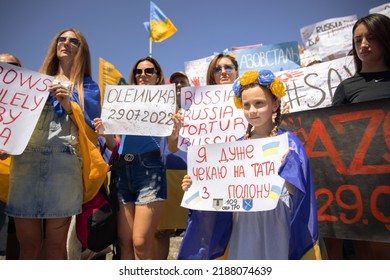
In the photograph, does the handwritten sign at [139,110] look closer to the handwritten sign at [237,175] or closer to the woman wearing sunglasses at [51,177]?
the woman wearing sunglasses at [51,177]

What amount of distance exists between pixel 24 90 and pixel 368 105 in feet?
9.03

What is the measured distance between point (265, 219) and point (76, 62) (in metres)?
2.07

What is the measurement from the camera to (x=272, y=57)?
6352mm

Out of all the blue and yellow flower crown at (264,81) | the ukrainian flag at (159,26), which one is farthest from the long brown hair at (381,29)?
the ukrainian flag at (159,26)

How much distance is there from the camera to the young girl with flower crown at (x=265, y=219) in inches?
82.3

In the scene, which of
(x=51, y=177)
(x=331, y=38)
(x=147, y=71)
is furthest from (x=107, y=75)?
(x=331, y=38)

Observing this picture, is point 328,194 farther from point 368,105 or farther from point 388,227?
point 368,105

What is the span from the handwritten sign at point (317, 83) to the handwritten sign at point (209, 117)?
5.65ft

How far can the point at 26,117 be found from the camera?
2.60 metres

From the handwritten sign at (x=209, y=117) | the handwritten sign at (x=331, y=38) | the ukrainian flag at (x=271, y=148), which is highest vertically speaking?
the handwritten sign at (x=331, y=38)

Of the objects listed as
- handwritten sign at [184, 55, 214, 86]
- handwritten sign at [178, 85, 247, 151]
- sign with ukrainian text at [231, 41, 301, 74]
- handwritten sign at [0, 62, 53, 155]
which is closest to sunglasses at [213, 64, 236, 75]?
handwritten sign at [178, 85, 247, 151]

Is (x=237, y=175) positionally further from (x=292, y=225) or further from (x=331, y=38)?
(x=331, y=38)

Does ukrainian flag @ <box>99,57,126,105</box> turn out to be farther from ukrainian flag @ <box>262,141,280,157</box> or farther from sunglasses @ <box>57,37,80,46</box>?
ukrainian flag @ <box>262,141,280,157</box>
